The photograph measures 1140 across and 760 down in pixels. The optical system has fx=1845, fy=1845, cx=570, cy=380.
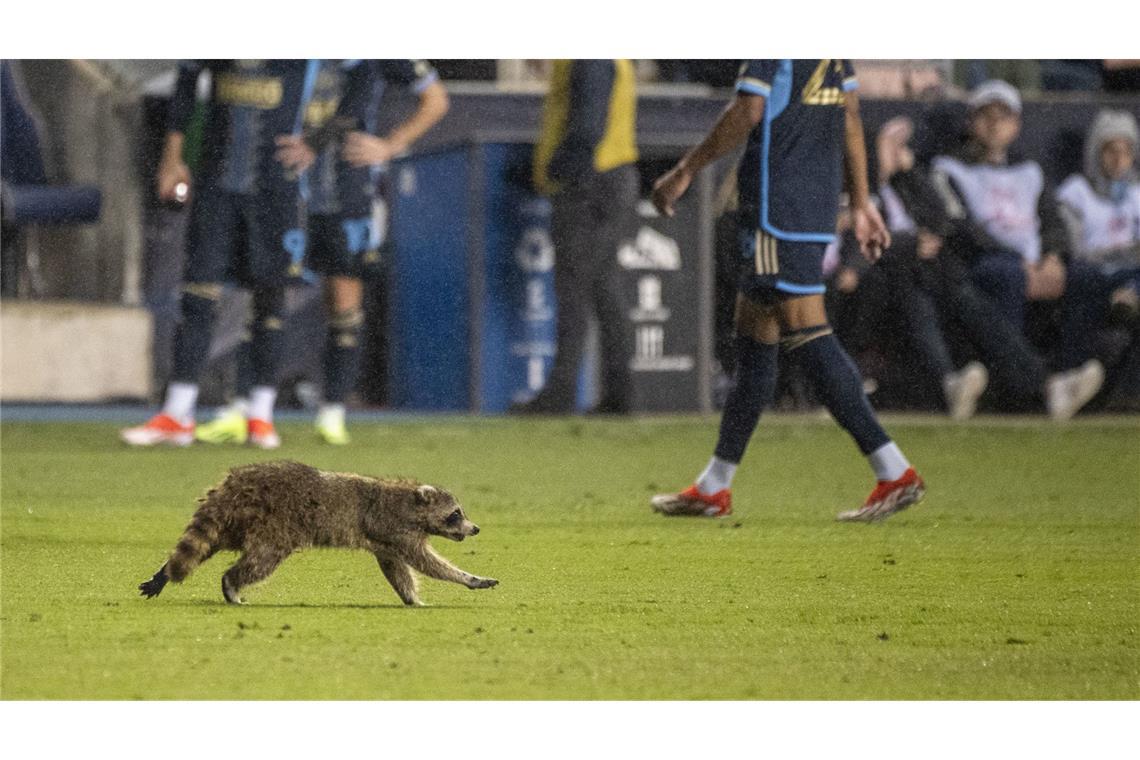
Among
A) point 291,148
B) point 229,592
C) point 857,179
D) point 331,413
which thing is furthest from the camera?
point 331,413

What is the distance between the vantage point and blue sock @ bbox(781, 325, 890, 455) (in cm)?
394

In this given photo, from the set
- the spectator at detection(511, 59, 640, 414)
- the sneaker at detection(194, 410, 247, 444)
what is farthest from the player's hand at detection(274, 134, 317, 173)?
the spectator at detection(511, 59, 640, 414)

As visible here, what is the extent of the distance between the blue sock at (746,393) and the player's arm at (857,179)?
0.33 meters

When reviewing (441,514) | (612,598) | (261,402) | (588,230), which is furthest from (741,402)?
(588,230)

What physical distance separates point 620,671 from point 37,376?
6.07m

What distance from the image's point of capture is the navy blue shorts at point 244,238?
5.84 meters

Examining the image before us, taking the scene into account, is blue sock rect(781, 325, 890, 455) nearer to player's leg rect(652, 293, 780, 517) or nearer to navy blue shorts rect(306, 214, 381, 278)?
player's leg rect(652, 293, 780, 517)

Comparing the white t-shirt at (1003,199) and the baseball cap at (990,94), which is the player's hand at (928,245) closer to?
the white t-shirt at (1003,199)

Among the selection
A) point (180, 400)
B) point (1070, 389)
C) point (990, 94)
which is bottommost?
point (1070, 389)

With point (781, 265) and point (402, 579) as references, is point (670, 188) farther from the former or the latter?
point (402, 579)

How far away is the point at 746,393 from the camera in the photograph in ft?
13.4

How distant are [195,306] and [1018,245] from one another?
3305 millimetres
